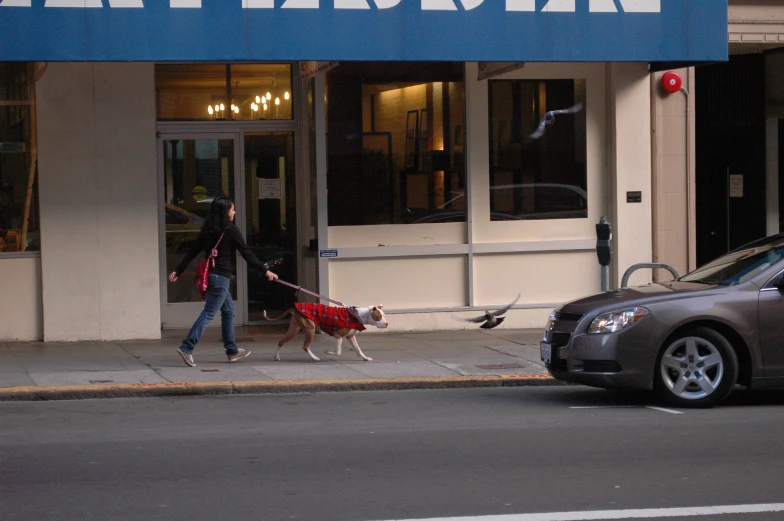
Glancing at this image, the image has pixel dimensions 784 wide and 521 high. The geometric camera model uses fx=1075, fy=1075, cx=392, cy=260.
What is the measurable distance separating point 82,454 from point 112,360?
468 cm

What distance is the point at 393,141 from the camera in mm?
14758

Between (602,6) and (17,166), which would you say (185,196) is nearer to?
(17,166)

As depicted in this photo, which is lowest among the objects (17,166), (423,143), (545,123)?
(17,166)

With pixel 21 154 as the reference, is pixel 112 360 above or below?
below

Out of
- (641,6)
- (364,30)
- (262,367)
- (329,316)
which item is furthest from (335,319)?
(641,6)

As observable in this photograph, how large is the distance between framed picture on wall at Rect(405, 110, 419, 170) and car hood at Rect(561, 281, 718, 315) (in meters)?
5.25

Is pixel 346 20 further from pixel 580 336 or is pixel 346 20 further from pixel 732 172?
pixel 732 172

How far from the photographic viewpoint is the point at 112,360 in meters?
12.4

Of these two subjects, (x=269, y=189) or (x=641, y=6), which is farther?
(x=269, y=189)

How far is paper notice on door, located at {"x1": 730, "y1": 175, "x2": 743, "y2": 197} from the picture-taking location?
17625mm

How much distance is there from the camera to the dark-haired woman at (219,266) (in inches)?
469

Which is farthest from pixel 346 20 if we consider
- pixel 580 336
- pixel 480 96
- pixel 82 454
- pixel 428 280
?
pixel 82 454

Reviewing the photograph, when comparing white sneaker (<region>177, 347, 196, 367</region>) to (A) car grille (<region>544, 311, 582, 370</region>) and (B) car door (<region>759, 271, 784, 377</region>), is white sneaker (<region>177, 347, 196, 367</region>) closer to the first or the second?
(A) car grille (<region>544, 311, 582, 370</region>)

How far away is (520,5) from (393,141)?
269 centimetres
